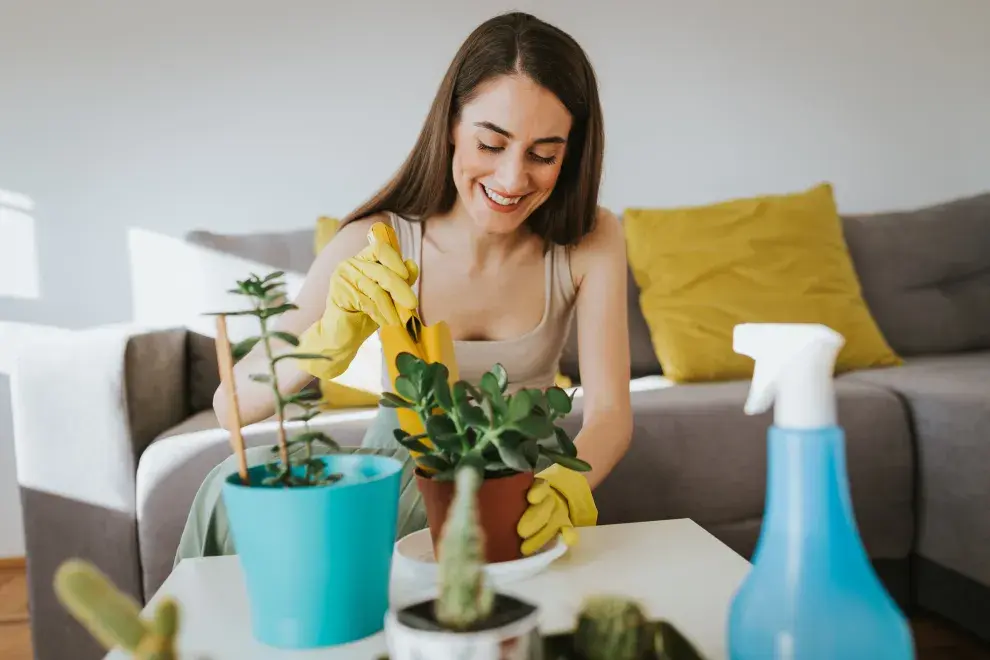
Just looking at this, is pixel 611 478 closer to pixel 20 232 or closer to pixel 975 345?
pixel 975 345

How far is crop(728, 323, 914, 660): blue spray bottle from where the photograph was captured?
0.41m

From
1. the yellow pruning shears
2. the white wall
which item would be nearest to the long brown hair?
the yellow pruning shears

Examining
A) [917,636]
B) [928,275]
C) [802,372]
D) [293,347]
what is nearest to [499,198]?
[293,347]

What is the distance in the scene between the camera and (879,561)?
5.46 feet

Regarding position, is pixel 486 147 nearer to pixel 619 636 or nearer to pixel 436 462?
pixel 436 462

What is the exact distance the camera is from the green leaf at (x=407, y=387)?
0.68 metres

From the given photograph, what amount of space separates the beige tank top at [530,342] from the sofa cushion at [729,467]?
230 mm

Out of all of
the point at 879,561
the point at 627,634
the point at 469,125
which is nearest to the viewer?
the point at 627,634

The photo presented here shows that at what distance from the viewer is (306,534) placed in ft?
1.68

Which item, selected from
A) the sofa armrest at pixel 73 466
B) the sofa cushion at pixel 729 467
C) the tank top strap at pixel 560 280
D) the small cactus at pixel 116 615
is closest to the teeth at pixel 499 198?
the tank top strap at pixel 560 280

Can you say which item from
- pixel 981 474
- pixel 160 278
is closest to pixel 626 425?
pixel 981 474

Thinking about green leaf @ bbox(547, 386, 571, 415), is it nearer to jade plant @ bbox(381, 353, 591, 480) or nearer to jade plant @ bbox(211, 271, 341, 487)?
jade plant @ bbox(381, 353, 591, 480)

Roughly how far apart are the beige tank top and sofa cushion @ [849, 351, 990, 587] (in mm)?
737

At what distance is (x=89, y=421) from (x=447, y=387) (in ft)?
3.67
